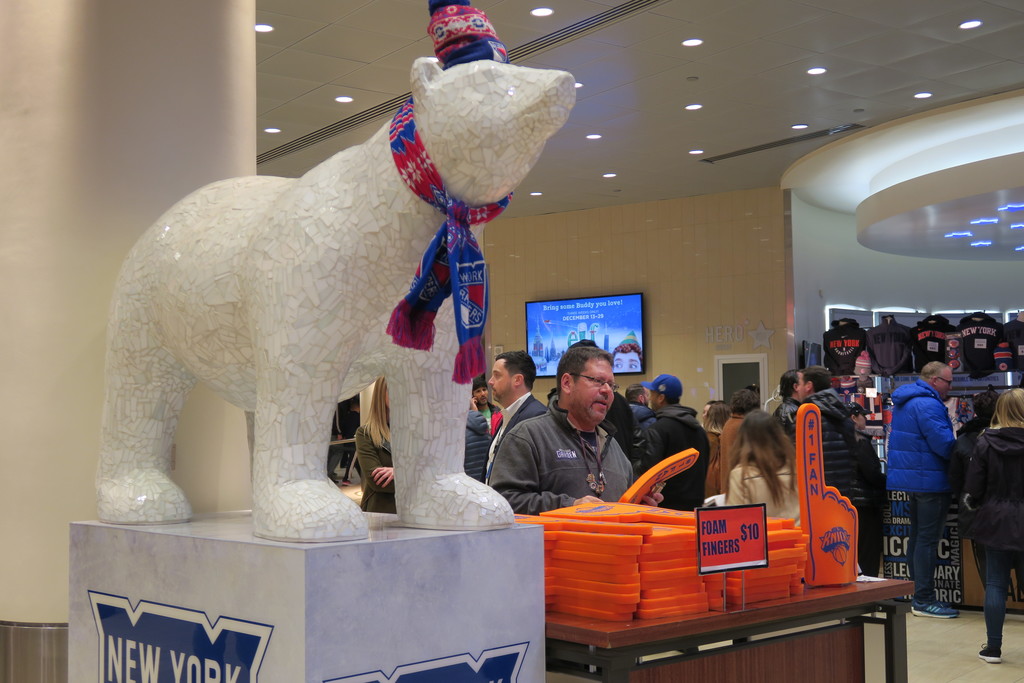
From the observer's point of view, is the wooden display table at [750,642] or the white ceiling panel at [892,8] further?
the white ceiling panel at [892,8]

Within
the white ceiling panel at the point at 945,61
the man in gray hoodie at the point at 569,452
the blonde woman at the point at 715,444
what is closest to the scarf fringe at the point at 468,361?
the man in gray hoodie at the point at 569,452

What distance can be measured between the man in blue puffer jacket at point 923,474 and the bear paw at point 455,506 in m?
5.51

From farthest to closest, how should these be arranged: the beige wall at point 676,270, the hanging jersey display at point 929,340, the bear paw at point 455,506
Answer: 1. the beige wall at point 676,270
2. the hanging jersey display at point 929,340
3. the bear paw at point 455,506

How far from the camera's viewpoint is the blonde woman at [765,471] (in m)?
3.49

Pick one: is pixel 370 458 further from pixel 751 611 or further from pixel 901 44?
pixel 901 44

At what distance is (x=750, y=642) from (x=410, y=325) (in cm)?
103

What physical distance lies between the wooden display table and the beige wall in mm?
9460

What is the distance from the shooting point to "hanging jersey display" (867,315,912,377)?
35.1 feet

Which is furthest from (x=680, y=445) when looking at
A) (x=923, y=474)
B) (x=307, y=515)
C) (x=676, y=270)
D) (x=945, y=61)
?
(x=676, y=270)

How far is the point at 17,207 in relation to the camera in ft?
6.81

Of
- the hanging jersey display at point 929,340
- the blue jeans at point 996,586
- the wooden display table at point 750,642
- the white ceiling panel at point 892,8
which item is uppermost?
the white ceiling panel at point 892,8

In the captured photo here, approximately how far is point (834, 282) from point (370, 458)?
9.03m

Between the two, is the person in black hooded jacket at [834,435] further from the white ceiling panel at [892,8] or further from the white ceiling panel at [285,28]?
the white ceiling panel at [285,28]

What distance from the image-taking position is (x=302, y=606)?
54.3 inches
